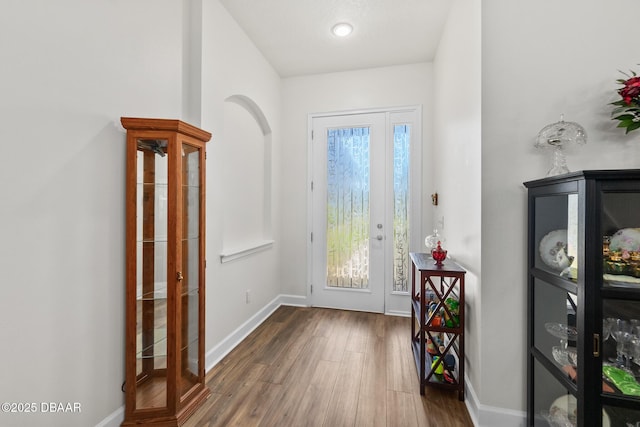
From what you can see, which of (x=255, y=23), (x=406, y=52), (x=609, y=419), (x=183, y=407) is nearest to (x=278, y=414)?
(x=183, y=407)

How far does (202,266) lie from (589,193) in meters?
2.12

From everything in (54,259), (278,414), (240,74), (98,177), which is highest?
(240,74)

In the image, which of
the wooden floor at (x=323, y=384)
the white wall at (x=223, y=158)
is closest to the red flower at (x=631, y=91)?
the wooden floor at (x=323, y=384)

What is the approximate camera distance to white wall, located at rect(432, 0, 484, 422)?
1.78 meters

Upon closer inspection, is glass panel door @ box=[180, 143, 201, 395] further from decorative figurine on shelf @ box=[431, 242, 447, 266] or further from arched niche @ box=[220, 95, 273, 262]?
decorative figurine on shelf @ box=[431, 242, 447, 266]

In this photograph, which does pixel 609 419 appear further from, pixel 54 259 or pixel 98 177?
pixel 98 177

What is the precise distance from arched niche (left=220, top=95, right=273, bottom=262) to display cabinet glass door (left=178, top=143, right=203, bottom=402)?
0.59m

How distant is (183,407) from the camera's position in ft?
5.74

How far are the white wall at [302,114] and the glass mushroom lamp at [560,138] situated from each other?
221 centimetres

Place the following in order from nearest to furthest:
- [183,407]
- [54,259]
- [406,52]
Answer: [54,259] < [183,407] < [406,52]

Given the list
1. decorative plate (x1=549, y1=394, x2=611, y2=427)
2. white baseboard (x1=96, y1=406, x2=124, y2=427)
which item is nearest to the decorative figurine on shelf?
→ decorative plate (x1=549, y1=394, x2=611, y2=427)

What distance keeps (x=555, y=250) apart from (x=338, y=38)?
A: 2.74 metres

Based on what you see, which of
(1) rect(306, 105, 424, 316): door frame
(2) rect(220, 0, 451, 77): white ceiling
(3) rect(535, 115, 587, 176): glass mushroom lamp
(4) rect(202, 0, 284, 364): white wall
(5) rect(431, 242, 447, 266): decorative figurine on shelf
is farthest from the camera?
(1) rect(306, 105, 424, 316): door frame

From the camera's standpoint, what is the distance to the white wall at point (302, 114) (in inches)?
141
